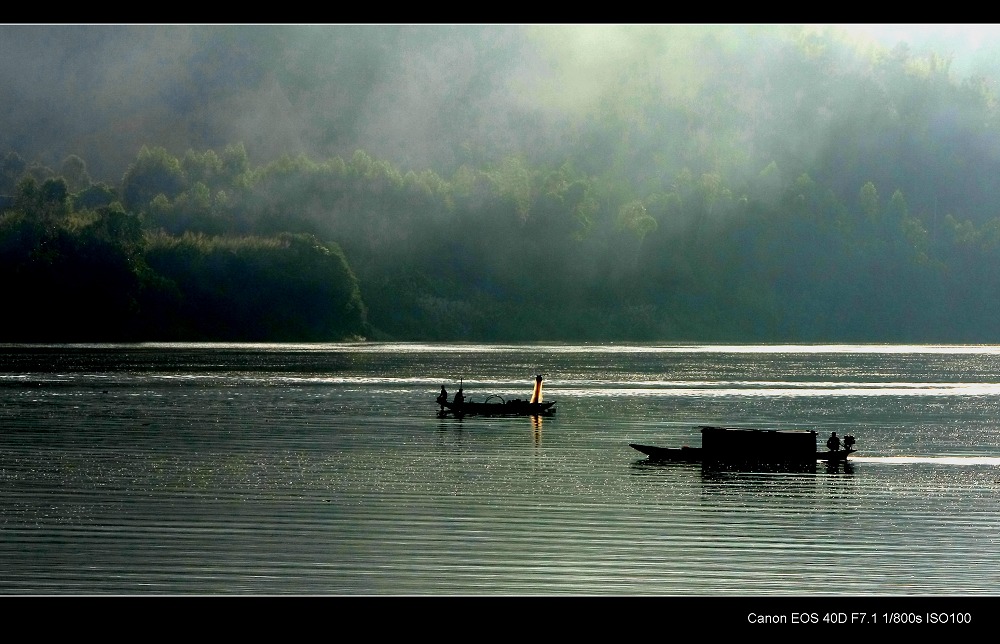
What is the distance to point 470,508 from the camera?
3709cm

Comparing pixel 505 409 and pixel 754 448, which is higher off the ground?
pixel 505 409

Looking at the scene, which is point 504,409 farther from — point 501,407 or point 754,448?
point 754,448

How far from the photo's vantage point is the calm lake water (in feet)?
87.2
